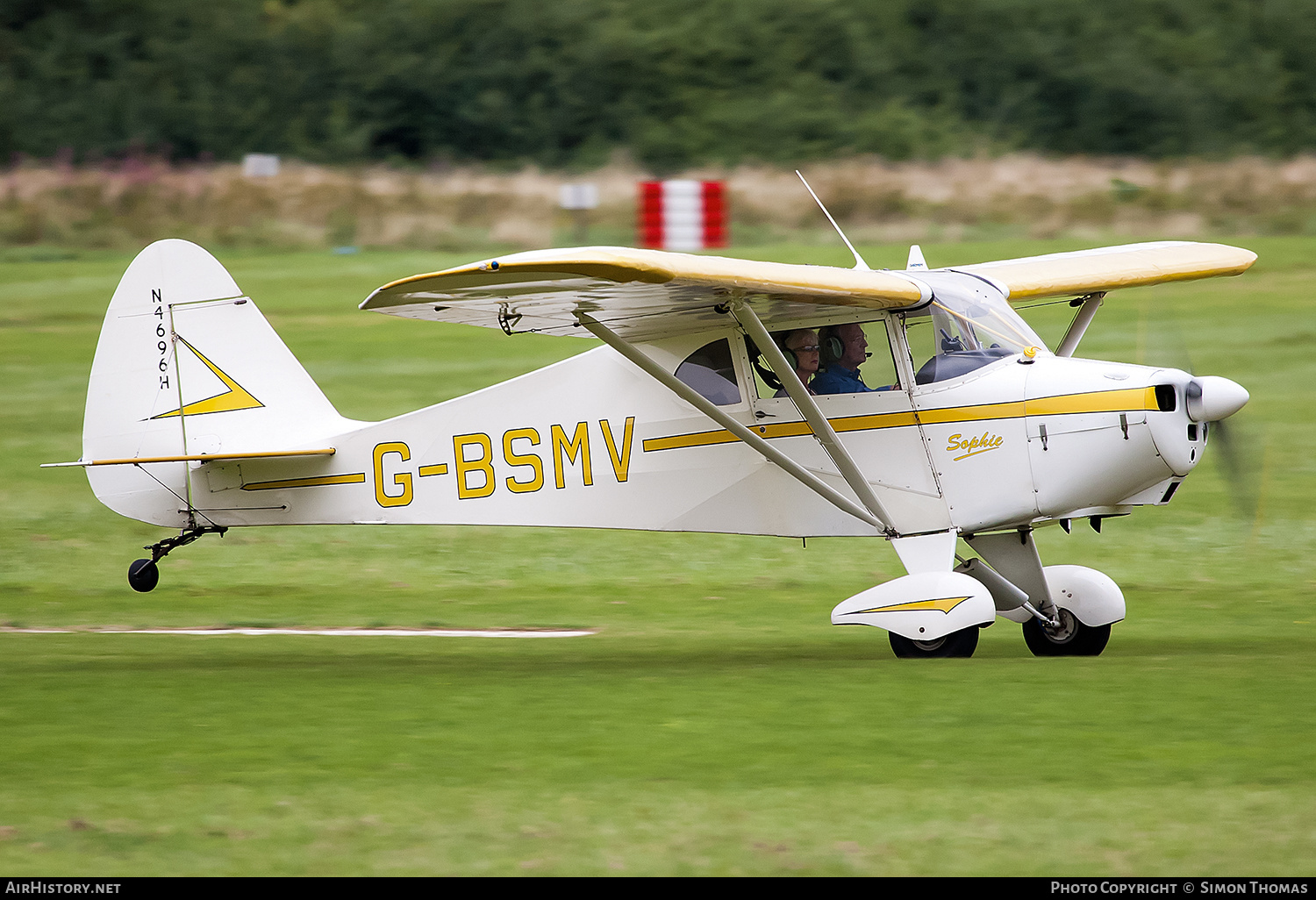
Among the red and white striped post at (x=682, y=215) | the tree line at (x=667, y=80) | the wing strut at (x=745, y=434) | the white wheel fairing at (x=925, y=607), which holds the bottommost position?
the white wheel fairing at (x=925, y=607)

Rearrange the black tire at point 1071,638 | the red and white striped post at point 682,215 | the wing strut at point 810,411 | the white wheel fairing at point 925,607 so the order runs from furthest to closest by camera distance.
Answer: the red and white striped post at point 682,215 → the black tire at point 1071,638 → the wing strut at point 810,411 → the white wheel fairing at point 925,607

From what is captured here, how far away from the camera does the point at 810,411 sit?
1030 centimetres

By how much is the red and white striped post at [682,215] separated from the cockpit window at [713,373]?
64.4 ft

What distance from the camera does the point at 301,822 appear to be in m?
Answer: 6.79

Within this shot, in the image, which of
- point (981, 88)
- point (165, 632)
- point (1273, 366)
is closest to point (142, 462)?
point (165, 632)

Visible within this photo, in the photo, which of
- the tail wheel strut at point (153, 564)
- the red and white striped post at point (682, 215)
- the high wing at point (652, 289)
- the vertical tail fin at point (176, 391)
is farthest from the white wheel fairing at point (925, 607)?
the red and white striped post at point (682, 215)

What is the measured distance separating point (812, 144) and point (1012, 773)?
46012 millimetres

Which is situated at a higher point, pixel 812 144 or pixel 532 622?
pixel 812 144

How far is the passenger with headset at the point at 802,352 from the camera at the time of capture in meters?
10.8

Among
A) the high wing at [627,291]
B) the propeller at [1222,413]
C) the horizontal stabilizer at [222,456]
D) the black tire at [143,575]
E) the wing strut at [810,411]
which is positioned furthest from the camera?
the black tire at [143,575]

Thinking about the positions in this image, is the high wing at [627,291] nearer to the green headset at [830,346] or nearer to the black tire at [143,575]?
the green headset at [830,346]

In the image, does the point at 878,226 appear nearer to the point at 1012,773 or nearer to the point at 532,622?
the point at 532,622

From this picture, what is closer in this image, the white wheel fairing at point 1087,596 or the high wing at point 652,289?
the high wing at point 652,289
